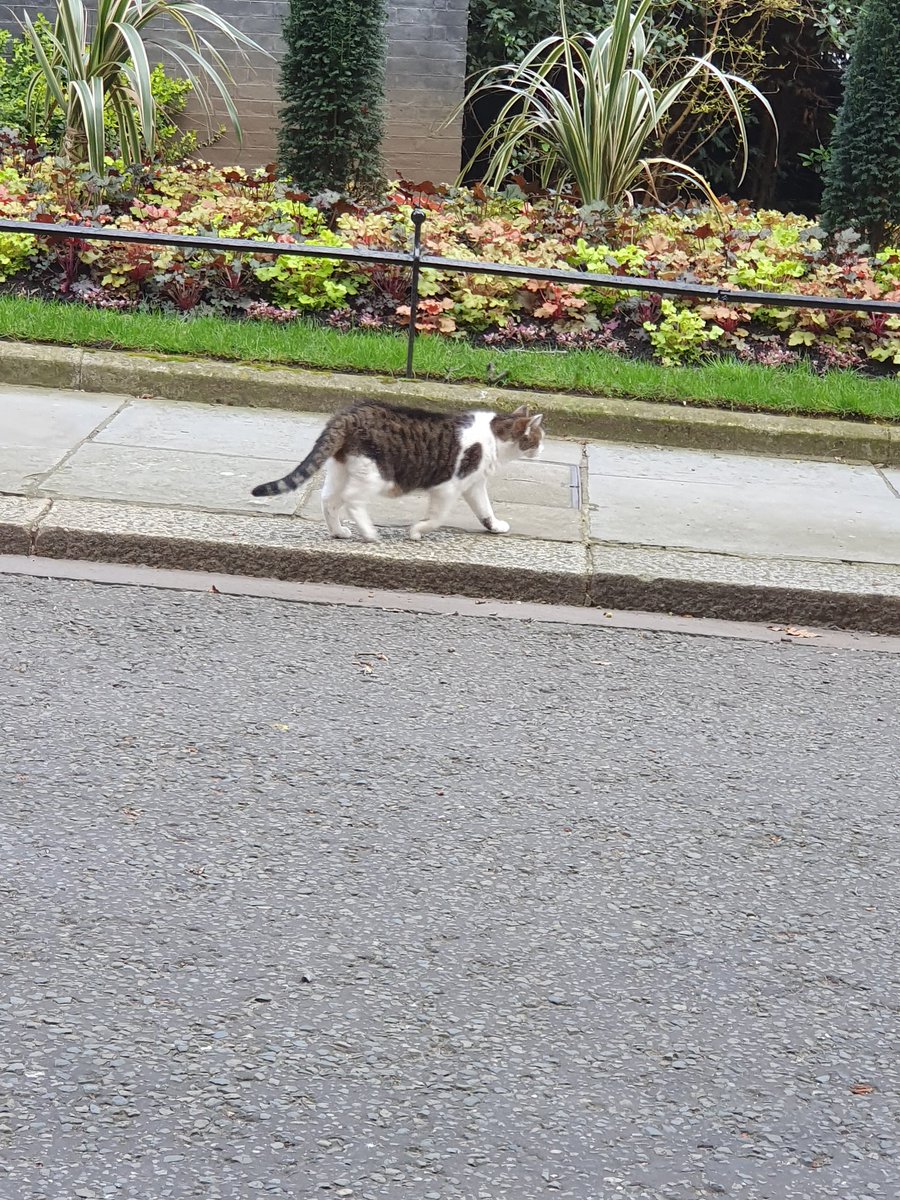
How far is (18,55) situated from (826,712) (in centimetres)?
1109

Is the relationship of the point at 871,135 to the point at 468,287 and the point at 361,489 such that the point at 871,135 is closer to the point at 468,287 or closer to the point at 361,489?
the point at 468,287

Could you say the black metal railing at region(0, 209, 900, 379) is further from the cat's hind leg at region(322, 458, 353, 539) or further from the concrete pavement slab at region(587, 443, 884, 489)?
the cat's hind leg at region(322, 458, 353, 539)

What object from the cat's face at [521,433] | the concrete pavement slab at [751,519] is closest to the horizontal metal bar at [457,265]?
the concrete pavement slab at [751,519]

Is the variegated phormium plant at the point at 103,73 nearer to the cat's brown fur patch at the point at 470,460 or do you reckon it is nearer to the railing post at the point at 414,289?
the railing post at the point at 414,289

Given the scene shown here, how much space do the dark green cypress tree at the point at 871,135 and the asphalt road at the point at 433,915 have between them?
5.83 m

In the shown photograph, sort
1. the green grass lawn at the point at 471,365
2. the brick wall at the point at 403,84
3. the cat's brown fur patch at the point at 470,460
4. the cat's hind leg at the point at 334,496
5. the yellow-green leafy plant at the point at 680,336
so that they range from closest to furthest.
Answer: the cat's hind leg at the point at 334,496 → the cat's brown fur patch at the point at 470,460 → the green grass lawn at the point at 471,365 → the yellow-green leafy plant at the point at 680,336 → the brick wall at the point at 403,84

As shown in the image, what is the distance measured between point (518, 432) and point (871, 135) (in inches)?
201

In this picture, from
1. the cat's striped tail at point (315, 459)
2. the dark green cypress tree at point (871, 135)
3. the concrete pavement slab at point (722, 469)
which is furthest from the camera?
the dark green cypress tree at point (871, 135)

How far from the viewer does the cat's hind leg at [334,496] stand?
5.66m

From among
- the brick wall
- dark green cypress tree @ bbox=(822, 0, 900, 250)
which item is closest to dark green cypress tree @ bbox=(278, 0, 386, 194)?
the brick wall

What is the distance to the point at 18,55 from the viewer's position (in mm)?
12953

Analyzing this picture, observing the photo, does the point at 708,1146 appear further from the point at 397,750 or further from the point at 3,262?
the point at 3,262

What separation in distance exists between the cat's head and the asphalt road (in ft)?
4.12

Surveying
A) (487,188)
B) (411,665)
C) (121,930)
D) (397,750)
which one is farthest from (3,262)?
(121,930)
